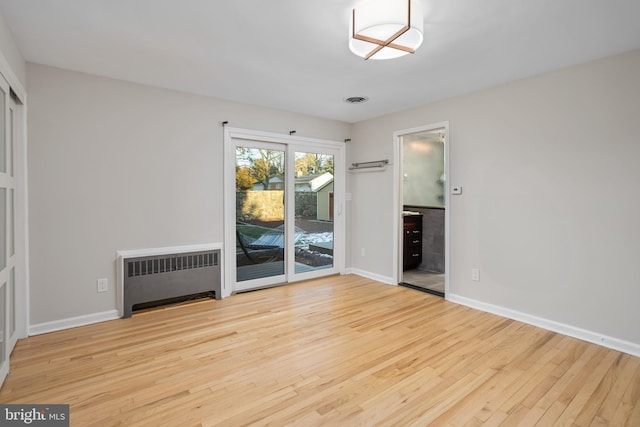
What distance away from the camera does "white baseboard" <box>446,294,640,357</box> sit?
8.65 ft

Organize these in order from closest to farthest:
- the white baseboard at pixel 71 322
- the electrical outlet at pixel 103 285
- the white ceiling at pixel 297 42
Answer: the white ceiling at pixel 297 42
the white baseboard at pixel 71 322
the electrical outlet at pixel 103 285

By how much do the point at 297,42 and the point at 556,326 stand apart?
10.9 ft

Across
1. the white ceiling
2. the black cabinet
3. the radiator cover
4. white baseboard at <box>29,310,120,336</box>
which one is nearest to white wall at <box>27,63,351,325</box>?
white baseboard at <box>29,310,120,336</box>

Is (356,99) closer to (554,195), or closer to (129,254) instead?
(554,195)

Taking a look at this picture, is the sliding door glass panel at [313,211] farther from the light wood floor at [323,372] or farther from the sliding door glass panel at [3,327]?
the sliding door glass panel at [3,327]

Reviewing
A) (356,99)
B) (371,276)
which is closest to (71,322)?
(371,276)

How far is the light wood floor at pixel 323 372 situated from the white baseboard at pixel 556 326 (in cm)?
9

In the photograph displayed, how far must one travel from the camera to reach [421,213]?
562cm

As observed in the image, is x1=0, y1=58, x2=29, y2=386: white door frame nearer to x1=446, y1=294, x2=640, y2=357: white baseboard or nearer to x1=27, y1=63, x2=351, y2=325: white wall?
x1=27, y1=63, x2=351, y2=325: white wall

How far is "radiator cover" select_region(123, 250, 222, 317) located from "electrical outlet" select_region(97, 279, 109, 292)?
0.53ft

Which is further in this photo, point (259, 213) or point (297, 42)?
point (259, 213)

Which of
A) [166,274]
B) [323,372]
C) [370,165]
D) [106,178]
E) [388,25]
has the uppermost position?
[388,25]

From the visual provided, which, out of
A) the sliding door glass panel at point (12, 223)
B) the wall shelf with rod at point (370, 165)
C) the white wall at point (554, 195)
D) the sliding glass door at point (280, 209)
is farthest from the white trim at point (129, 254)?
the white wall at point (554, 195)

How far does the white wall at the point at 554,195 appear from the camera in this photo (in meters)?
2.65
